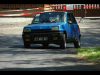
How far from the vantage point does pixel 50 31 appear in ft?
54.0

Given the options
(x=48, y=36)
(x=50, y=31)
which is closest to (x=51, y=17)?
(x=50, y=31)

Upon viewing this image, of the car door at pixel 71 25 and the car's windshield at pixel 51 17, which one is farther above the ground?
the car's windshield at pixel 51 17

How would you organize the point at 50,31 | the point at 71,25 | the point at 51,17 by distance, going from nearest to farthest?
the point at 50,31
the point at 51,17
the point at 71,25

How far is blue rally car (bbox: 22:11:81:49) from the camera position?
16.4 meters

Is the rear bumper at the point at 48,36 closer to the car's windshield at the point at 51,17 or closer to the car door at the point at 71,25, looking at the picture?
the car's windshield at the point at 51,17

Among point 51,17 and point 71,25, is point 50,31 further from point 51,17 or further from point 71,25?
point 71,25

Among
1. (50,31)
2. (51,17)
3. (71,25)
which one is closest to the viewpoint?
(50,31)

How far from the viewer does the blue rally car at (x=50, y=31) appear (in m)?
16.4

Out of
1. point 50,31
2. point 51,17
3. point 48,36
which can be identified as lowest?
point 48,36

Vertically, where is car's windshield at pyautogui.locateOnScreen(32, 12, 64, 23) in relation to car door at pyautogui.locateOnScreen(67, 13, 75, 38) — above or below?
above

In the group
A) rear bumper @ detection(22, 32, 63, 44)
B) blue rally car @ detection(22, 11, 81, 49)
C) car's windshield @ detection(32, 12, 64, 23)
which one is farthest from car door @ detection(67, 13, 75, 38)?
rear bumper @ detection(22, 32, 63, 44)

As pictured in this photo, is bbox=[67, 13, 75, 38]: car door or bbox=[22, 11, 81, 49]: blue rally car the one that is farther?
bbox=[67, 13, 75, 38]: car door

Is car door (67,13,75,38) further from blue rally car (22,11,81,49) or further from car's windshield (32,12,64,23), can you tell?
car's windshield (32,12,64,23)

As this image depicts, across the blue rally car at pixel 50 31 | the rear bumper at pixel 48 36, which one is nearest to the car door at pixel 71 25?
the blue rally car at pixel 50 31
